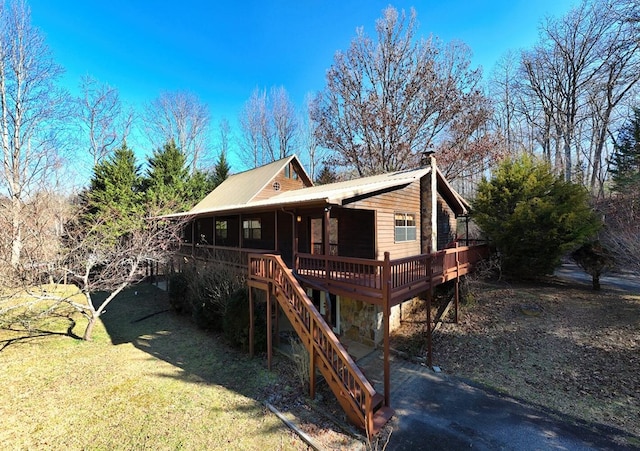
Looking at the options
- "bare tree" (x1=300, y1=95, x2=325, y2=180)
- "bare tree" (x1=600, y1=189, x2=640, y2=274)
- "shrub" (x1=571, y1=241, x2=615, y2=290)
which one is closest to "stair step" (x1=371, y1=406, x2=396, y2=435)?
"bare tree" (x1=600, y1=189, x2=640, y2=274)

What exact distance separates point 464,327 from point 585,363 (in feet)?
11.0

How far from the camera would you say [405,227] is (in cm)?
1186

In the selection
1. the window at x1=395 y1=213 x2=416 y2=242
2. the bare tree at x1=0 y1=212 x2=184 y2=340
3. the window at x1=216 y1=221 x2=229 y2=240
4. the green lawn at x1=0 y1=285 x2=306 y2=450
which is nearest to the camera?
the green lawn at x1=0 y1=285 x2=306 y2=450

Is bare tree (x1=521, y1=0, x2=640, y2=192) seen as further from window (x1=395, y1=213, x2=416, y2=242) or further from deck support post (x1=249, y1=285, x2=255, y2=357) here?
deck support post (x1=249, y1=285, x2=255, y2=357)

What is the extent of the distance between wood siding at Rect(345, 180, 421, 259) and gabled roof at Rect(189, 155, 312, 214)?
929 centimetres

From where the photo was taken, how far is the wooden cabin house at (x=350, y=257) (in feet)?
21.1

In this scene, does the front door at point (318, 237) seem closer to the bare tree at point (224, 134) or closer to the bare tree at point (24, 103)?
the bare tree at point (24, 103)

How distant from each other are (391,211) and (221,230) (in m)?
10.2

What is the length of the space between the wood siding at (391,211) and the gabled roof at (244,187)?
30.5 ft

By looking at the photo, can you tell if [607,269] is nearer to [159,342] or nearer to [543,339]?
[543,339]

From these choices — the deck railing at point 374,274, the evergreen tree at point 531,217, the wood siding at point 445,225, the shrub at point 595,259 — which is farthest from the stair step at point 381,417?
the shrub at point 595,259

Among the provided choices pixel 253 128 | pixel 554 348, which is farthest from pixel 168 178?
pixel 554 348

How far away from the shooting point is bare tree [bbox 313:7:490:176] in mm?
19453

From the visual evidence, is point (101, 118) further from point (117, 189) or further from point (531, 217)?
point (531, 217)
